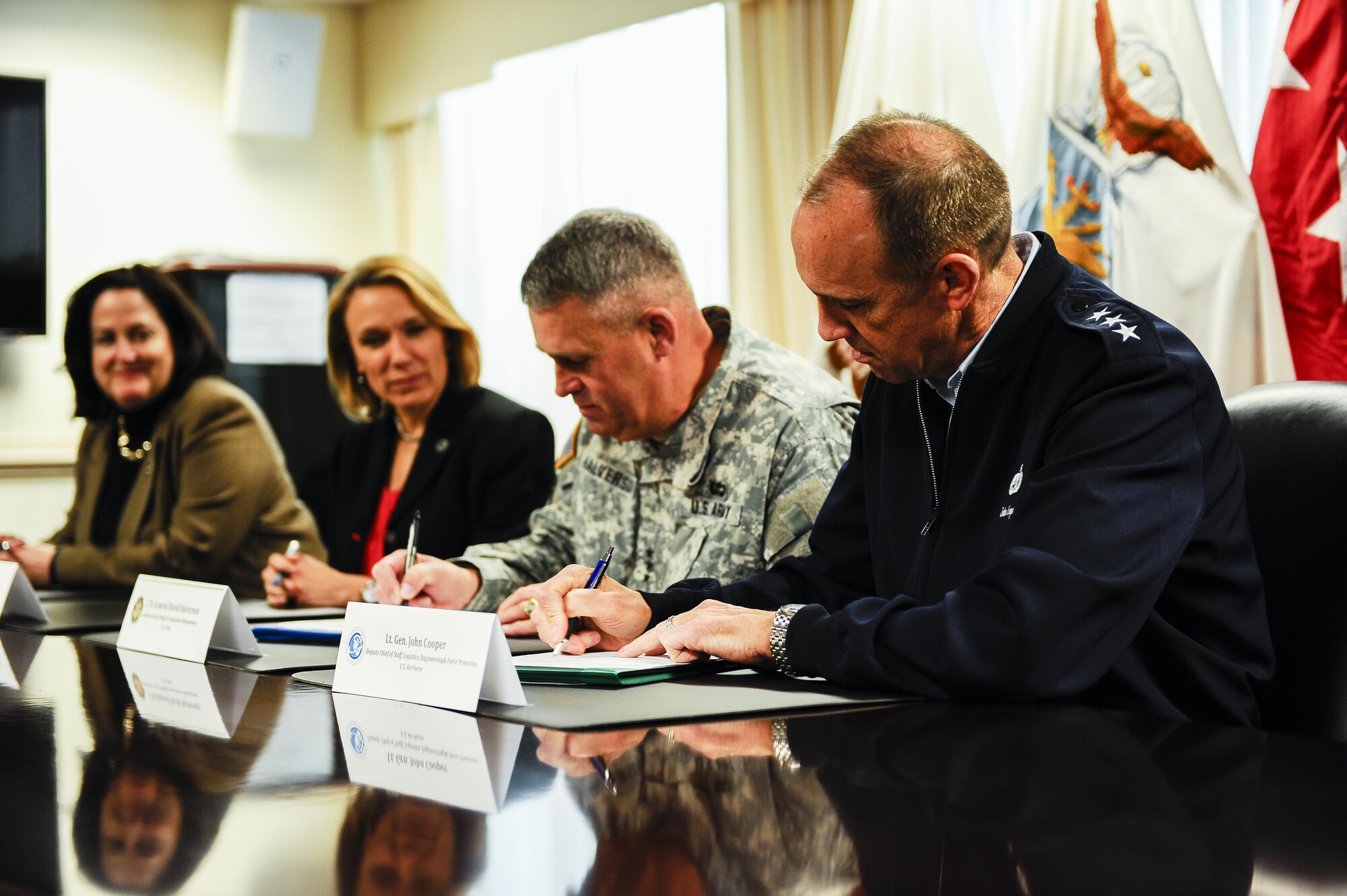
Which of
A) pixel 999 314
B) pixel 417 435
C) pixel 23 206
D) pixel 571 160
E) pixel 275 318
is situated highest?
pixel 571 160

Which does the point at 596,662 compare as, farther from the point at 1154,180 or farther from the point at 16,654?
the point at 1154,180

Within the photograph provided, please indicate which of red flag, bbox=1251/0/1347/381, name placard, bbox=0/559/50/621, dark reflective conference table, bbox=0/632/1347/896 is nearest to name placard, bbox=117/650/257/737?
dark reflective conference table, bbox=0/632/1347/896

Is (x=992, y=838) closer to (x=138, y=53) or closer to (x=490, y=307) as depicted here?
(x=490, y=307)

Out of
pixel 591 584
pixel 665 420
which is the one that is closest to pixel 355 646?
pixel 591 584

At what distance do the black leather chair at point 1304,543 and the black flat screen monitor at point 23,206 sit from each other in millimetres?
5061

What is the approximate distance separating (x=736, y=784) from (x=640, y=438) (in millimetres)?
1362

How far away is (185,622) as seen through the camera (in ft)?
5.59

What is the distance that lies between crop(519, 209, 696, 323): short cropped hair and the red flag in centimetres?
134

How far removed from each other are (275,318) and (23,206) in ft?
3.93

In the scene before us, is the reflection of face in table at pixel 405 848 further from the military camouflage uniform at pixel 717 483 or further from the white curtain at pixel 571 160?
the white curtain at pixel 571 160

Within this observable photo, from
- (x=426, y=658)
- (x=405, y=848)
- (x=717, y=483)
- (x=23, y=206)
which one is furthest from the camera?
(x=23, y=206)

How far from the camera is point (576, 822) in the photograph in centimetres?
83

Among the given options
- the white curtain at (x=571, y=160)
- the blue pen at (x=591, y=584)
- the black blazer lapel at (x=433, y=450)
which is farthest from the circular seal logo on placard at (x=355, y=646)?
the white curtain at (x=571, y=160)

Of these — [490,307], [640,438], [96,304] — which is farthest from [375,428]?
[490,307]
